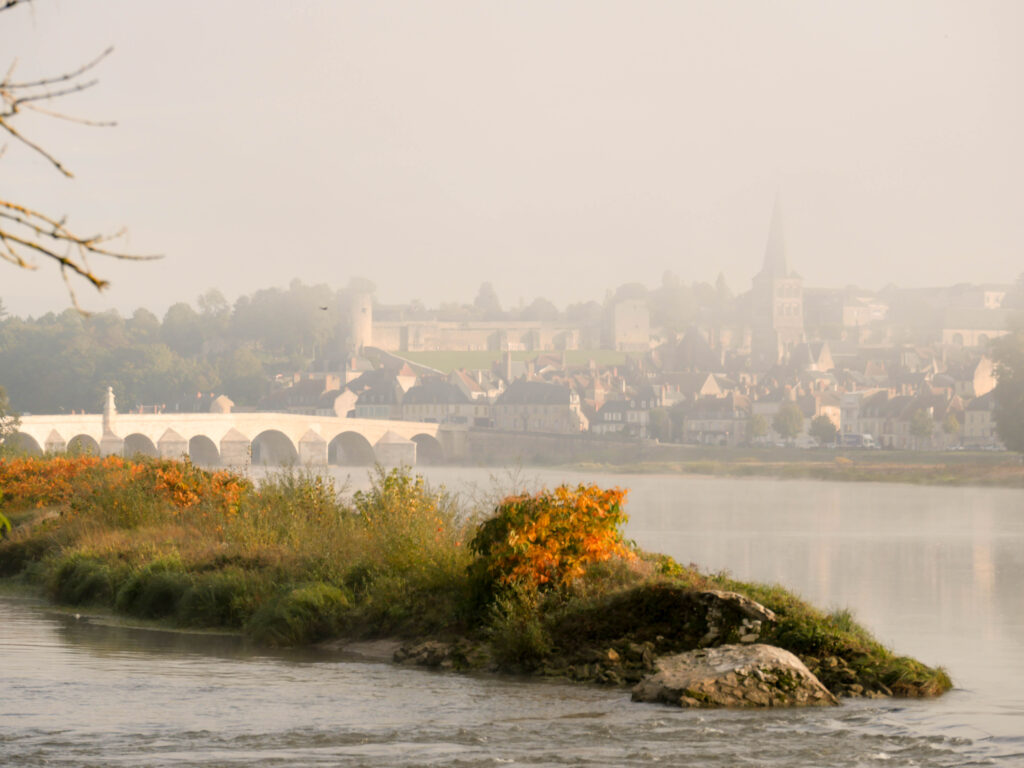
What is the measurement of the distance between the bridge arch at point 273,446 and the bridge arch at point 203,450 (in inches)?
117

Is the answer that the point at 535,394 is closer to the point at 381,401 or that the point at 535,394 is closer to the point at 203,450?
the point at 381,401

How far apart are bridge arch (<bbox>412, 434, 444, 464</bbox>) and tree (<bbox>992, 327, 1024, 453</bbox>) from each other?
40.9m

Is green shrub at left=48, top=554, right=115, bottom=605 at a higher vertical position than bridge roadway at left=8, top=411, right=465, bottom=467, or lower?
lower

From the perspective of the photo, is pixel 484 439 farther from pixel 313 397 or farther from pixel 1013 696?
pixel 1013 696

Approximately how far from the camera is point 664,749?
8.88 metres

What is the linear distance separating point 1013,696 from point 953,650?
13.3 ft

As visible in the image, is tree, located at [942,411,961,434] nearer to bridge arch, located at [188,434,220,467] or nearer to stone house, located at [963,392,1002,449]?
stone house, located at [963,392,1002,449]

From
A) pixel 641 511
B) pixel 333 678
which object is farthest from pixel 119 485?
pixel 641 511

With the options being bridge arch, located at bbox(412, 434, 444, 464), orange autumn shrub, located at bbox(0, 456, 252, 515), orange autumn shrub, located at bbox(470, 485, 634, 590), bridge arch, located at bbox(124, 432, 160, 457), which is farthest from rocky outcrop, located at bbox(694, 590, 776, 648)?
bridge arch, located at bbox(412, 434, 444, 464)

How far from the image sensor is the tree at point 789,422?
334 feet

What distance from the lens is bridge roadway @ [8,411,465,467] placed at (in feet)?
230

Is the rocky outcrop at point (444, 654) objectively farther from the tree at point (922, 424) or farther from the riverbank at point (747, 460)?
the tree at point (922, 424)

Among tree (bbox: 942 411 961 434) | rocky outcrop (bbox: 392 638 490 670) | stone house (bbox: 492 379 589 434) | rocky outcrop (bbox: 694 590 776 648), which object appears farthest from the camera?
stone house (bbox: 492 379 589 434)

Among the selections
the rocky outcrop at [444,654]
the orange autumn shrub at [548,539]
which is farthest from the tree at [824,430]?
the rocky outcrop at [444,654]
